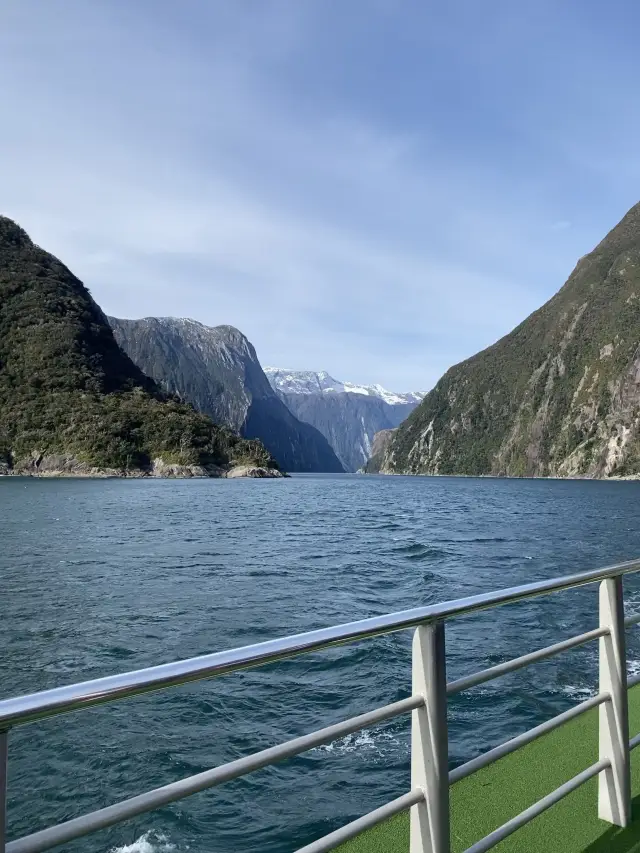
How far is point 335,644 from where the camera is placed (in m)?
1.97

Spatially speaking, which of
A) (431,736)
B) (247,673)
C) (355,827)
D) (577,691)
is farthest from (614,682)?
(247,673)

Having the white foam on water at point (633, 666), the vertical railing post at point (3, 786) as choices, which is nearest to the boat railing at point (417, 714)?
the vertical railing post at point (3, 786)

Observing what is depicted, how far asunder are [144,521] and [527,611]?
31.1 meters

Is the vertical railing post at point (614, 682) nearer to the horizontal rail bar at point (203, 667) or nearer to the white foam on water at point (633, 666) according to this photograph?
the horizontal rail bar at point (203, 667)

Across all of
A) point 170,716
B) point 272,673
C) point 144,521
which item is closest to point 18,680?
point 170,716

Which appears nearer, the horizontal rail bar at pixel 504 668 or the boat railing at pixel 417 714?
the boat railing at pixel 417 714

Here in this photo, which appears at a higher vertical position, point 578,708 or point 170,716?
point 578,708

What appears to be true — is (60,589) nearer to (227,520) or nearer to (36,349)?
(227,520)

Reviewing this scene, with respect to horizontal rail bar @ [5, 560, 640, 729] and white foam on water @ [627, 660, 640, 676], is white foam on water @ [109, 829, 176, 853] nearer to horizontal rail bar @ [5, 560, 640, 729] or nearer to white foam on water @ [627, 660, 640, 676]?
horizontal rail bar @ [5, 560, 640, 729]

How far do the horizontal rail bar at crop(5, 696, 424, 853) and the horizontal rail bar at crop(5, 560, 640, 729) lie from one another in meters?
0.21

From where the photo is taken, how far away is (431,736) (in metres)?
2.30

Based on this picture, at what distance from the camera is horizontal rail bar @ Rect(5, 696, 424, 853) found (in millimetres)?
1384

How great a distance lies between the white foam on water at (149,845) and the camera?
239 inches

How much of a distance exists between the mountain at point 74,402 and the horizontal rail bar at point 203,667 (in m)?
138
